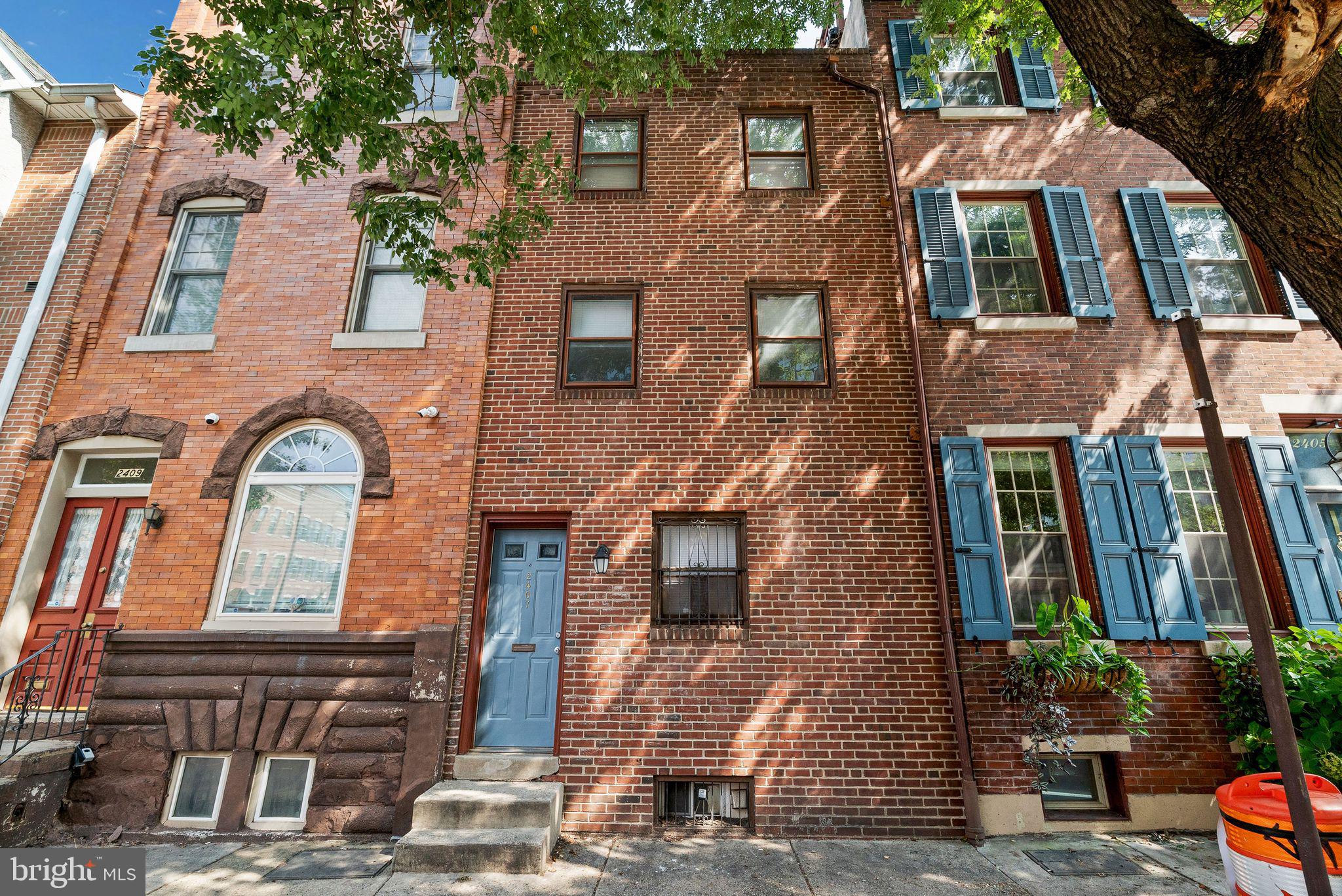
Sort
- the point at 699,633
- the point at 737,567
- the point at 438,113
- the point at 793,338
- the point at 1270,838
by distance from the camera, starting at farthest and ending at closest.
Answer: the point at 438,113 < the point at 793,338 < the point at 737,567 < the point at 699,633 < the point at 1270,838

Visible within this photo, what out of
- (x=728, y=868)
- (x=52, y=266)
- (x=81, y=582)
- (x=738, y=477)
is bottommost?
(x=728, y=868)

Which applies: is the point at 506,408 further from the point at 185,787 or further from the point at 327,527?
the point at 185,787

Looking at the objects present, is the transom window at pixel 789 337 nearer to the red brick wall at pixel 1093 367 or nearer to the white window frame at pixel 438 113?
the red brick wall at pixel 1093 367

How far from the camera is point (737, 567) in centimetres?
652

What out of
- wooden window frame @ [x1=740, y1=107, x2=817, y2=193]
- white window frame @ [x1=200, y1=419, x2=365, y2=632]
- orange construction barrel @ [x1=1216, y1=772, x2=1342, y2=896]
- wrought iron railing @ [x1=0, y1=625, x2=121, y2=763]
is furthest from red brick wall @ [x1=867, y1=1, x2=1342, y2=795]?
wrought iron railing @ [x1=0, y1=625, x2=121, y2=763]

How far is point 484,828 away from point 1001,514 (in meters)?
6.06

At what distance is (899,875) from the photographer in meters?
4.82

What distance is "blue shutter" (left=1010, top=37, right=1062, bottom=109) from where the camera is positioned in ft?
26.0

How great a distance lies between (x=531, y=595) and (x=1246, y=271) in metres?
9.50

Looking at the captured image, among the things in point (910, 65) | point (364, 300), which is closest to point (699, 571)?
point (364, 300)

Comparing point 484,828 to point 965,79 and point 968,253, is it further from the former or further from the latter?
point 965,79

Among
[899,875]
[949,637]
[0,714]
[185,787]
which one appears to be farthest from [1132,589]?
[0,714]

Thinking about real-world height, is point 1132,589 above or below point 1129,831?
above

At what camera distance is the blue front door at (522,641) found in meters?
6.21
